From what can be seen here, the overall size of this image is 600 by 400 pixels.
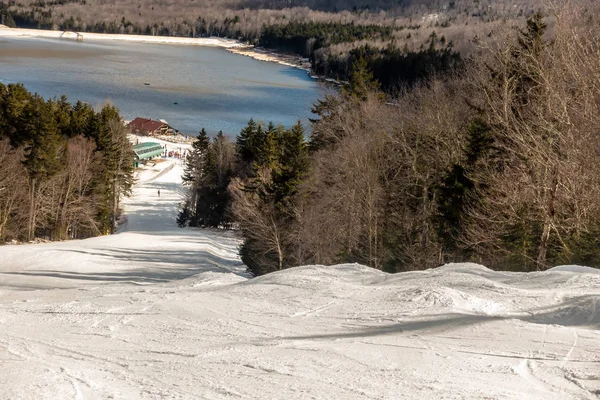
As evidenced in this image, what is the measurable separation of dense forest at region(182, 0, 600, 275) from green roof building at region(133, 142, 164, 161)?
31.7 metres

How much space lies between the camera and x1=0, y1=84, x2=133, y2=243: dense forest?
87.0 feet

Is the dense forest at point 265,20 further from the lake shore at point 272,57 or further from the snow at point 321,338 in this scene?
the snow at point 321,338

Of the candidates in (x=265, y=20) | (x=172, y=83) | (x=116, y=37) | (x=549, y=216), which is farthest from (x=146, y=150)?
(x=265, y=20)

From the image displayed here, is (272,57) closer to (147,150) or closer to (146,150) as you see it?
(147,150)

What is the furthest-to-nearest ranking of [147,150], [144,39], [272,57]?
[144,39], [272,57], [147,150]

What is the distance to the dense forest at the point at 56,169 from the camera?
2653 centimetres

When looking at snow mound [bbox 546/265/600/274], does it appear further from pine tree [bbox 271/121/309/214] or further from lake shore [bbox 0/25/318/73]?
lake shore [bbox 0/25/318/73]

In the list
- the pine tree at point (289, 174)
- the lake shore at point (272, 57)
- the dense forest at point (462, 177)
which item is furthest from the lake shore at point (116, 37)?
the dense forest at point (462, 177)

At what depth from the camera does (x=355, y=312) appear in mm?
7730

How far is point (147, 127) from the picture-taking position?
59688mm

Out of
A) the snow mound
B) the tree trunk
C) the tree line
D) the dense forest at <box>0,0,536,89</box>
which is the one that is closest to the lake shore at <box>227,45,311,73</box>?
the tree line

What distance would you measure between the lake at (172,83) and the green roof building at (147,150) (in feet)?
17.5

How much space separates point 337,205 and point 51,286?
26.8ft

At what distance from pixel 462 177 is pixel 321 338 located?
11.5m
